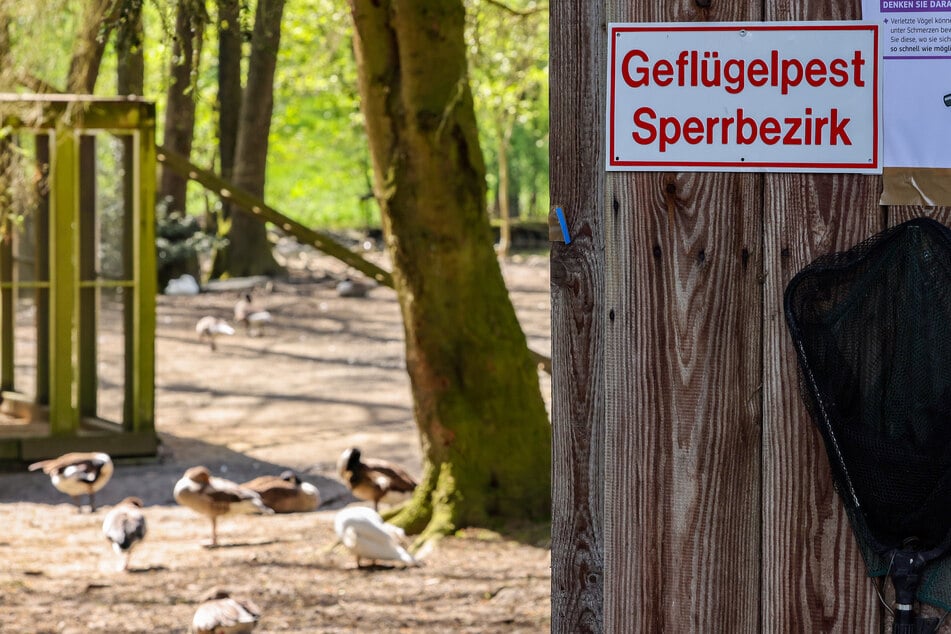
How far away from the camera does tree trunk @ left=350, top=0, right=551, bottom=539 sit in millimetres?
7441

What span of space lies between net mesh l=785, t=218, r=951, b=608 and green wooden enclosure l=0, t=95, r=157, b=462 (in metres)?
9.16

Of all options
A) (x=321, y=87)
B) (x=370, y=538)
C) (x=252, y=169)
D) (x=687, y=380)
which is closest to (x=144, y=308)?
(x=370, y=538)

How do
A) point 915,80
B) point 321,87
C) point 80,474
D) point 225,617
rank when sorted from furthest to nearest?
1. point 321,87
2. point 80,474
3. point 225,617
4. point 915,80

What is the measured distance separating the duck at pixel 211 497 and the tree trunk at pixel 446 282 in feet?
4.03

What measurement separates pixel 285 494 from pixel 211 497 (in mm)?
803

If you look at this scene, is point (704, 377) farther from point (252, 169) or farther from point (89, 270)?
point (252, 169)

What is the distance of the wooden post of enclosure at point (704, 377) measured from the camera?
237 cm

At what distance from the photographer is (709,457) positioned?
2.41 metres

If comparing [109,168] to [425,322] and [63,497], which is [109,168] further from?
[425,322]

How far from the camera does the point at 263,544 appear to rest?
27.8ft

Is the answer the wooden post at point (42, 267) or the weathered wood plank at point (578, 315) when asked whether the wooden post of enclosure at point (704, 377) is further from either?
the wooden post at point (42, 267)

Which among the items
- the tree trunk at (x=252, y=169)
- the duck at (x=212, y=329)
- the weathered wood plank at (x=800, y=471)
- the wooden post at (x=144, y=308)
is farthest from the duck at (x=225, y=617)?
the tree trunk at (x=252, y=169)

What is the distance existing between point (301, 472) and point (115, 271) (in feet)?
8.35

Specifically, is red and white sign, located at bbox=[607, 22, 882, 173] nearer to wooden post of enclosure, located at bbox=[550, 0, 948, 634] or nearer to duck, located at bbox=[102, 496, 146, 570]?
wooden post of enclosure, located at bbox=[550, 0, 948, 634]
